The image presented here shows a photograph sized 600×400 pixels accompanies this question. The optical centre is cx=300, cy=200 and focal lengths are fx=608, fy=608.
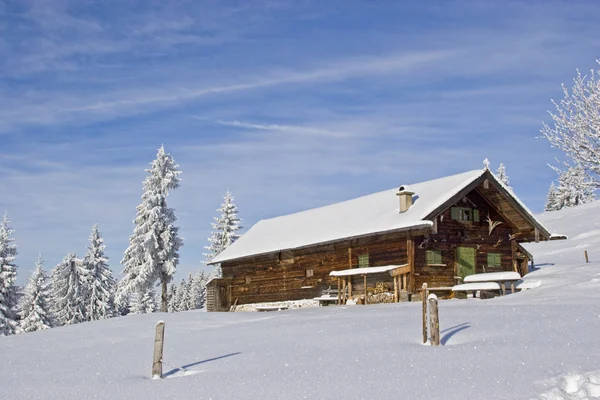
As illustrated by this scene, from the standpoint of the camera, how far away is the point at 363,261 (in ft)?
96.0

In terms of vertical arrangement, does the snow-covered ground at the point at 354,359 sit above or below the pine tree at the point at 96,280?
below

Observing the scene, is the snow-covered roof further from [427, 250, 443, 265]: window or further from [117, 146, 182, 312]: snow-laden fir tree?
[117, 146, 182, 312]: snow-laden fir tree

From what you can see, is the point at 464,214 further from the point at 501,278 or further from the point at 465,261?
the point at 501,278

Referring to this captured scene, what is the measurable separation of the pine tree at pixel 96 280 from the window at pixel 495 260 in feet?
115

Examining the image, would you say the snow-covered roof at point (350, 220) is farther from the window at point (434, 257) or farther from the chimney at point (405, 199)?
the window at point (434, 257)

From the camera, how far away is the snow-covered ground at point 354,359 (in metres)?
9.99

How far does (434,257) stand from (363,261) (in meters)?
3.36

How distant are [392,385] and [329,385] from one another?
109 cm

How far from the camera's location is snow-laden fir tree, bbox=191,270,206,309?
87500 mm

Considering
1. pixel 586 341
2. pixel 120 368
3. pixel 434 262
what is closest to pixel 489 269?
pixel 434 262

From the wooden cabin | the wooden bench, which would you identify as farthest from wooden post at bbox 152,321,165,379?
the wooden bench

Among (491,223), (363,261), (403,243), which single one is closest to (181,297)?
(363,261)

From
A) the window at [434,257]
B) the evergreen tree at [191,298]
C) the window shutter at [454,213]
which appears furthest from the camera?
the evergreen tree at [191,298]

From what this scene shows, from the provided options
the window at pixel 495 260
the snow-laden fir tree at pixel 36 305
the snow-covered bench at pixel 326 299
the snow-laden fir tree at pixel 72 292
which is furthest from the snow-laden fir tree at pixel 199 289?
the window at pixel 495 260
